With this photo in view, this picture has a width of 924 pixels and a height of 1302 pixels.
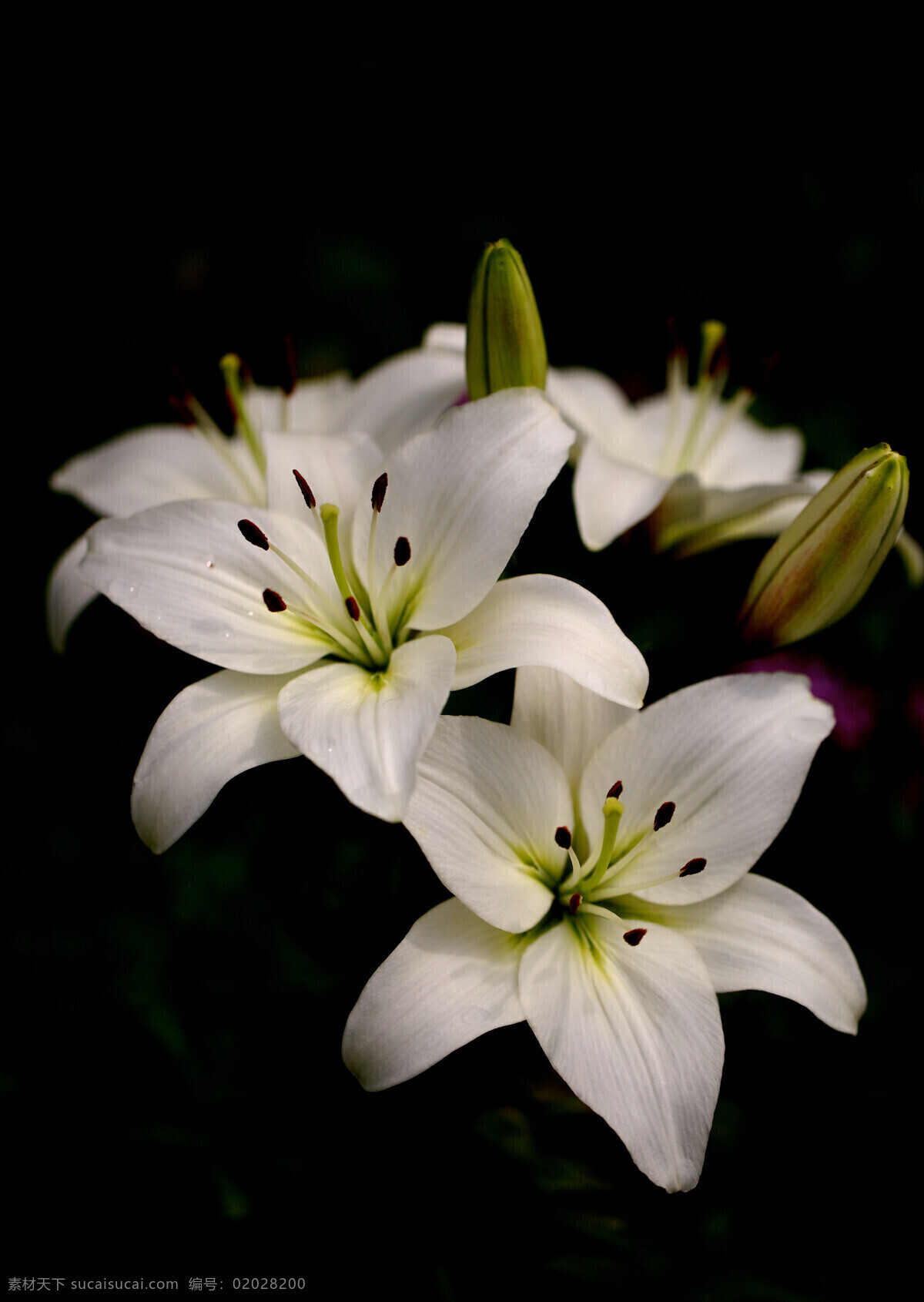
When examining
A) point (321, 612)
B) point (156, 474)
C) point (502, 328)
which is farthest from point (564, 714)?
point (156, 474)

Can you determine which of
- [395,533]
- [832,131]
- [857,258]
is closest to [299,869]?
[395,533]

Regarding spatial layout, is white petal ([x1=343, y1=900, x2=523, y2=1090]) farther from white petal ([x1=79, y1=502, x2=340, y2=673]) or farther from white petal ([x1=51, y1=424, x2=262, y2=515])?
white petal ([x1=51, y1=424, x2=262, y2=515])

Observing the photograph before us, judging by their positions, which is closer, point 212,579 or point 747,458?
point 212,579

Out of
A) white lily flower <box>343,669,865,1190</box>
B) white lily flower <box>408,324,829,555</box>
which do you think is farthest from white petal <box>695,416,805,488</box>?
white lily flower <box>343,669,865,1190</box>

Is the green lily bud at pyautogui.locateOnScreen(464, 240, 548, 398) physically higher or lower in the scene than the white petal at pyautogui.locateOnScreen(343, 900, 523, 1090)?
higher

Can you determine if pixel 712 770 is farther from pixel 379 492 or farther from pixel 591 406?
pixel 591 406

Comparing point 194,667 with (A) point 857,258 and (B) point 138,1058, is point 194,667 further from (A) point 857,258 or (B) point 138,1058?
(A) point 857,258
